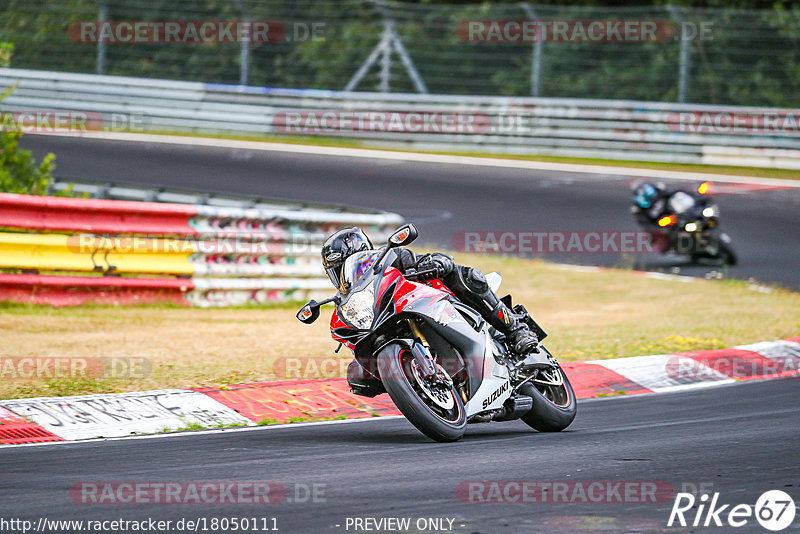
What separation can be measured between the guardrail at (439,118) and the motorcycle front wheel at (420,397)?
60.4ft

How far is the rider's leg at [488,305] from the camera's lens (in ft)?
22.7

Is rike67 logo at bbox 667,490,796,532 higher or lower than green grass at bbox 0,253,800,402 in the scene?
lower

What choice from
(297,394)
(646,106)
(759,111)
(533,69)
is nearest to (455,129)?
(533,69)

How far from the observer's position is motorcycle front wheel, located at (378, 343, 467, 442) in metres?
6.16

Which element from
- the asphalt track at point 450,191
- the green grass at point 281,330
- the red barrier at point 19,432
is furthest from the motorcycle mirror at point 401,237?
the asphalt track at point 450,191

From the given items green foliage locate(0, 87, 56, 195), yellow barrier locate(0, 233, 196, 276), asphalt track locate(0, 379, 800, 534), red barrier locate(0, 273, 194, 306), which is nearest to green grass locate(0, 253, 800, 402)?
red barrier locate(0, 273, 194, 306)

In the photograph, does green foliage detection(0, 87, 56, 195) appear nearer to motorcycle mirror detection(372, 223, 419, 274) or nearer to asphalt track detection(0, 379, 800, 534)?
asphalt track detection(0, 379, 800, 534)

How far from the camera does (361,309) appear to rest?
6375 millimetres

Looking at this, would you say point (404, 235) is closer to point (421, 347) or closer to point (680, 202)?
point (421, 347)

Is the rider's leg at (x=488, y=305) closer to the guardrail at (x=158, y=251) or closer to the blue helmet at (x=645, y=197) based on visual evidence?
the guardrail at (x=158, y=251)

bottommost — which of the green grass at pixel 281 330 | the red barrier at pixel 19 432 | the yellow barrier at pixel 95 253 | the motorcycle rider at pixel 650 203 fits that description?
the red barrier at pixel 19 432

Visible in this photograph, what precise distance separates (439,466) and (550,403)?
1528mm

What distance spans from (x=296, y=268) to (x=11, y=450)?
22.1 feet

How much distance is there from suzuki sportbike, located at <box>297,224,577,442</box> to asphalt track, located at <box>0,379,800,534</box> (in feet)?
0.69
